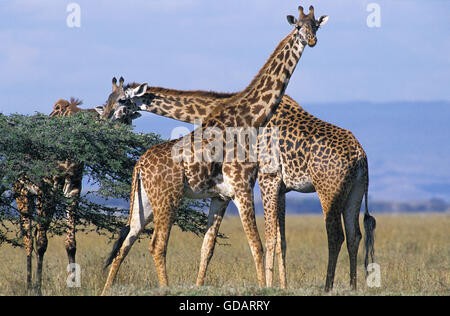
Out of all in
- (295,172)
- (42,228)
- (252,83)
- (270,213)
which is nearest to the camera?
(252,83)

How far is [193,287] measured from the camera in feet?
30.4

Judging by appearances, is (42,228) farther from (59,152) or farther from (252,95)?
(252,95)

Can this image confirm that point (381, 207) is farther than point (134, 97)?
Yes

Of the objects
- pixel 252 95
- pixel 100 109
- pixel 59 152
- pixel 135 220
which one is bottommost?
pixel 135 220

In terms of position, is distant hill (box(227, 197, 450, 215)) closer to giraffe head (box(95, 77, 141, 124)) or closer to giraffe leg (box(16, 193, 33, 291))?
giraffe head (box(95, 77, 141, 124))

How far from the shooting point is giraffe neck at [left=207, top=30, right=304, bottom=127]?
10.4 m

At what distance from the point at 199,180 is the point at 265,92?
74.3 inches

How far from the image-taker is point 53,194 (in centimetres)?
1204

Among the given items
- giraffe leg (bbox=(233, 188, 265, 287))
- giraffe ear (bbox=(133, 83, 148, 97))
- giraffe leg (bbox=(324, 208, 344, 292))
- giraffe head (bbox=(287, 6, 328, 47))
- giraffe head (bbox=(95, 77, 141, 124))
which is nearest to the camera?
giraffe leg (bbox=(233, 188, 265, 287))

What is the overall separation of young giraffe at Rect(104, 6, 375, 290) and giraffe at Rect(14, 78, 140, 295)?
0.61 metres

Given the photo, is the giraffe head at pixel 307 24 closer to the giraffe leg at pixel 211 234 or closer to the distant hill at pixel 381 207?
the giraffe leg at pixel 211 234

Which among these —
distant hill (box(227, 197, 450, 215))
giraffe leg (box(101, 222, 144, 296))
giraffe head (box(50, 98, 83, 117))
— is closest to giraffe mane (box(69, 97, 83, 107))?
giraffe head (box(50, 98, 83, 117))

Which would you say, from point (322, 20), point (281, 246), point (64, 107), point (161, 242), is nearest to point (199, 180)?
point (161, 242)
